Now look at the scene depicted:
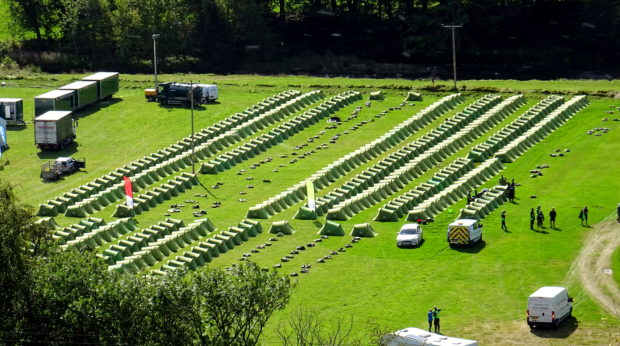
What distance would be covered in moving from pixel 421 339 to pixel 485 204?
31.7m

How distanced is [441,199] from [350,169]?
43.1ft

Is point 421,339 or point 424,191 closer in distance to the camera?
point 421,339

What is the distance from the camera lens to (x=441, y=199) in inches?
4274

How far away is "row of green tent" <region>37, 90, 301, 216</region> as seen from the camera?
365 ft

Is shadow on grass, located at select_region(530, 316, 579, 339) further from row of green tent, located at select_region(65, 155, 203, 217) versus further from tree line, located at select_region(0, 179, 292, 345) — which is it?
row of green tent, located at select_region(65, 155, 203, 217)

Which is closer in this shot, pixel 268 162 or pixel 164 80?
pixel 268 162

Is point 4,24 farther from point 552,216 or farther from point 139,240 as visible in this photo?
point 552,216

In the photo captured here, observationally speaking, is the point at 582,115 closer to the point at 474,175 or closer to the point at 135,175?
the point at 474,175

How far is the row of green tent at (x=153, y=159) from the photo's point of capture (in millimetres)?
111375

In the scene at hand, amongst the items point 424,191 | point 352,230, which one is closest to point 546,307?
point 352,230

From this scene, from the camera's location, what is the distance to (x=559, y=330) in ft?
264

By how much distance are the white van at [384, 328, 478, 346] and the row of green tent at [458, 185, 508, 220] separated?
2777cm

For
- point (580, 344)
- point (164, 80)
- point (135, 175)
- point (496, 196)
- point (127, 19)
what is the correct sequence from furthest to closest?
point (127, 19)
point (164, 80)
point (135, 175)
point (496, 196)
point (580, 344)

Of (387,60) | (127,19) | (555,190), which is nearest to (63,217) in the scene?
(555,190)
